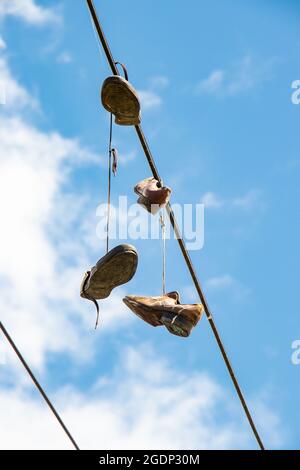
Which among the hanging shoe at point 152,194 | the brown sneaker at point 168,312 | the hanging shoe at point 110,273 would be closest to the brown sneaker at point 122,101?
the hanging shoe at point 152,194

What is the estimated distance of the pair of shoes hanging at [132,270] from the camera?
3109mm

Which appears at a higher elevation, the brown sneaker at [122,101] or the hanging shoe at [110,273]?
the brown sneaker at [122,101]

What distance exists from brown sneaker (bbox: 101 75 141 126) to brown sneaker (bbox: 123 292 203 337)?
91 cm

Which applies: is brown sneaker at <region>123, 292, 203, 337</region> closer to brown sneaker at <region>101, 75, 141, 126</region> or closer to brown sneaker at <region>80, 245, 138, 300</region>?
brown sneaker at <region>80, 245, 138, 300</region>

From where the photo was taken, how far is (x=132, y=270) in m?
3.22

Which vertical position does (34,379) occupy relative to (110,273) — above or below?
below

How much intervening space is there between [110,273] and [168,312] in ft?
1.29

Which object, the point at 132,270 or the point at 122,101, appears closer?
the point at 122,101

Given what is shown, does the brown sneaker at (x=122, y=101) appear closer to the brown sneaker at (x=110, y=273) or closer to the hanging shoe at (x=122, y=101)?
the hanging shoe at (x=122, y=101)

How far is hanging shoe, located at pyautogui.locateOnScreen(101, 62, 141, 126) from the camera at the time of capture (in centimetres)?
307

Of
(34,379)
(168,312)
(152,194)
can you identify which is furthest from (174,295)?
(34,379)

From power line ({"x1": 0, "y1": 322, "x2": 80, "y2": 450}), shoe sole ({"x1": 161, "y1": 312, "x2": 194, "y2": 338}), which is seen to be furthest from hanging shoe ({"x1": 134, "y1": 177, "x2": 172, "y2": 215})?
power line ({"x1": 0, "y1": 322, "x2": 80, "y2": 450})

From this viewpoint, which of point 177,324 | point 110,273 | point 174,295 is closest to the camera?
point 110,273

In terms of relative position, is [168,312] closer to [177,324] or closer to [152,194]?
[177,324]
